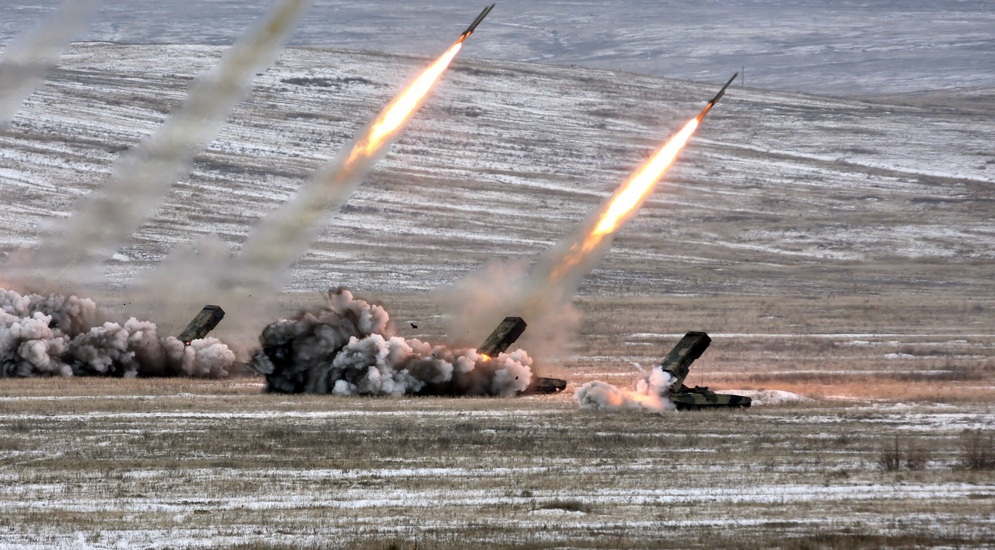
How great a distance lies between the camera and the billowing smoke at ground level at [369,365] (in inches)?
1626

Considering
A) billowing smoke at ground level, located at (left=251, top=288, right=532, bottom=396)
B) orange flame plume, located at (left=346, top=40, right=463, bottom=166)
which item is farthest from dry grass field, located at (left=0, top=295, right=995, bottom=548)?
orange flame plume, located at (left=346, top=40, right=463, bottom=166)

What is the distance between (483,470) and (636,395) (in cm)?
Answer: 1063

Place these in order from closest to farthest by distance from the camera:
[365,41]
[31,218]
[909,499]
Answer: [909,499], [31,218], [365,41]

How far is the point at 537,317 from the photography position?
50500 mm

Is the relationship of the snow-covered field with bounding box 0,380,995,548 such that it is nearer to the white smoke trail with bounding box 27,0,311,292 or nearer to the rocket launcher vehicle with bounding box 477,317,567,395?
the rocket launcher vehicle with bounding box 477,317,567,395

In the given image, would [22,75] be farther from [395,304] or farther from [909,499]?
[909,499]

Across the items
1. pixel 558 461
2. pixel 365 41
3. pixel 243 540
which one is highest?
pixel 243 540

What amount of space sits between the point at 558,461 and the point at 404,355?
13.1m

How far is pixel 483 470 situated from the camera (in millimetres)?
28016

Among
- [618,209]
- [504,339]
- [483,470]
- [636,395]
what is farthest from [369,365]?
[483,470]

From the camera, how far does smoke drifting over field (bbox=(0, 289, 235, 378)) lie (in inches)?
1796

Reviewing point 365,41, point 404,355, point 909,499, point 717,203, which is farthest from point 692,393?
point 365,41

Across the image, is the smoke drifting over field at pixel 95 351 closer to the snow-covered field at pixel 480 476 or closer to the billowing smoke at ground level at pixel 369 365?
the billowing smoke at ground level at pixel 369 365

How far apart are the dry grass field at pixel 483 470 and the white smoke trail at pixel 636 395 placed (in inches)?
25.7
